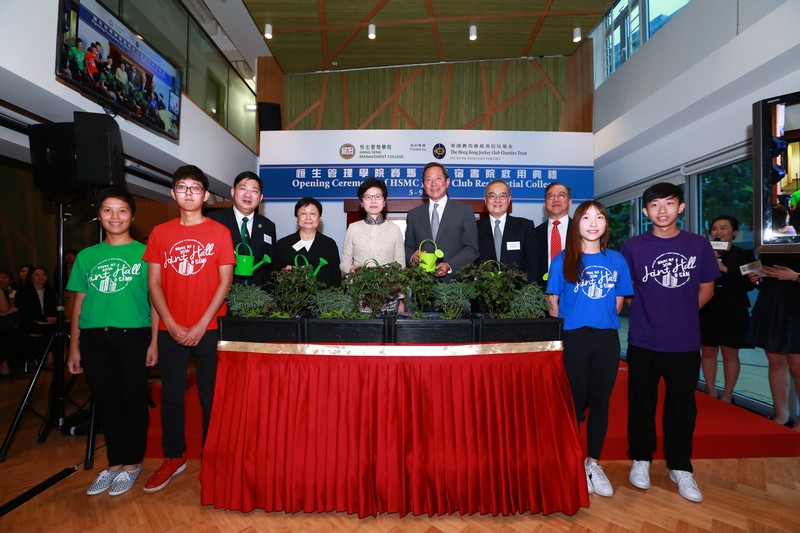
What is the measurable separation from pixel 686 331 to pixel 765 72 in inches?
94.5

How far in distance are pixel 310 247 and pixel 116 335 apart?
3.78ft

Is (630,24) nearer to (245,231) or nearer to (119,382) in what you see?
(245,231)

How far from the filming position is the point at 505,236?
119 inches

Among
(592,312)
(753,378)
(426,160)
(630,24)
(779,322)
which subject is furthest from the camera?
(426,160)

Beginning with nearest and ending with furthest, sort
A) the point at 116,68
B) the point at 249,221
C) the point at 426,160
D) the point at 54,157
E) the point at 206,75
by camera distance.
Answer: the point at 54,157, the point at 249,221, the point at 116,68, the point at 426,160, the point at 206,75

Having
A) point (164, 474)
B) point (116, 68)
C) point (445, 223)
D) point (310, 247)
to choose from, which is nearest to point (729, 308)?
point (445, 223)

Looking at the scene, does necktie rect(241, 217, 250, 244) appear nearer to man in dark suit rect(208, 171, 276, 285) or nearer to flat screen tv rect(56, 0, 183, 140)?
man in dark suit rect(208, 171, 276, 285)

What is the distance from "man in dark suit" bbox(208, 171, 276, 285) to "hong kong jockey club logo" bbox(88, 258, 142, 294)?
1.77ft

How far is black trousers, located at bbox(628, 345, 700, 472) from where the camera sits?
2.08 m

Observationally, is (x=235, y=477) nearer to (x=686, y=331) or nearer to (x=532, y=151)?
(x=686, y=331)

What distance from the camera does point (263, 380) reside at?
5.95 feet

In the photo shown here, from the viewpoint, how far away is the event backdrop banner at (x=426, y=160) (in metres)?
5.35

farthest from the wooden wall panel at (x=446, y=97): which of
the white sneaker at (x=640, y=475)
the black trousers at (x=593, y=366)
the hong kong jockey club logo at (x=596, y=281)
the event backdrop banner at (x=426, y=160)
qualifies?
the white sneaker at (x=640, y=475)

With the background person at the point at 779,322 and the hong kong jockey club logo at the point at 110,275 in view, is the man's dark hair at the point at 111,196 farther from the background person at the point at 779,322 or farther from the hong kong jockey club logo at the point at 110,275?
the background person at the point at 779,322
